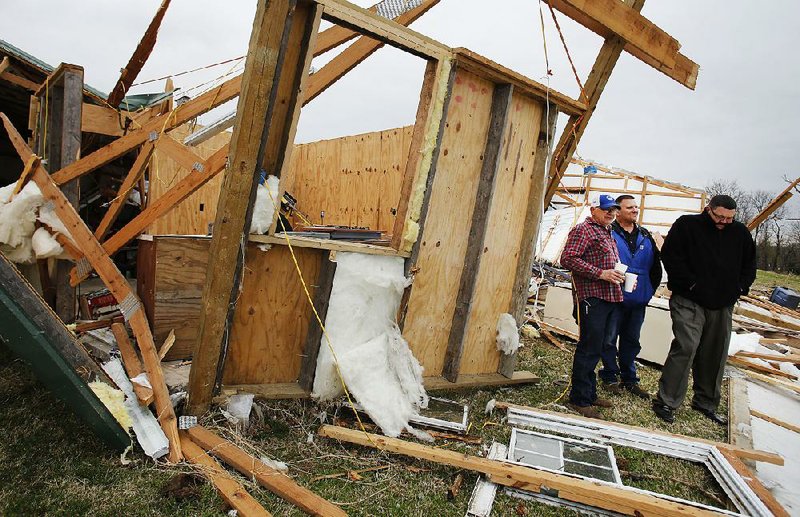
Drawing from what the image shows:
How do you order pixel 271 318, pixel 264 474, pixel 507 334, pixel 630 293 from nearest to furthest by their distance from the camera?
pixel 264 474 < pixel 271 318 < pixel 507 334 < pixel 630 293

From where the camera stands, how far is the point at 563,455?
121 inches

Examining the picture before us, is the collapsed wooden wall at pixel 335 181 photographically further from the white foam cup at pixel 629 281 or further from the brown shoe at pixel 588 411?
the brown shoe at pixel 588 411

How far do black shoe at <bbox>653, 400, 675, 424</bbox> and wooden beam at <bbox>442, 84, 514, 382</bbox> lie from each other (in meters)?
1.93

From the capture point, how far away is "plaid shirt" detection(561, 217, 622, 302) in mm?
3855

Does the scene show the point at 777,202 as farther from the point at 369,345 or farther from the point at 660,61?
the point at 369,345

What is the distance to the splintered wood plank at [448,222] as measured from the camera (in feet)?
12.2

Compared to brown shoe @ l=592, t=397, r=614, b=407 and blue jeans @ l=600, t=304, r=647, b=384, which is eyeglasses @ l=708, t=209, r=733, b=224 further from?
brown shoe @ l=592, t=397, r=614, b=407

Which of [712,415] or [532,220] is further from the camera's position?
[532,220]

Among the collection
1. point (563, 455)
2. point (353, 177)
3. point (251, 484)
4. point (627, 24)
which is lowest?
point (251, 484)

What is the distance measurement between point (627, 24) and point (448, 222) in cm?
252

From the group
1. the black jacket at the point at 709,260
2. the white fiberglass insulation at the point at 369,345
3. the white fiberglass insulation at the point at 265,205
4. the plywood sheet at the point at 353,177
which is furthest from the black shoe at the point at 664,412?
the plywood sheet at the point at 353,177

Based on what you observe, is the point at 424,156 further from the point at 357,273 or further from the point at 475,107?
the point at 357,273

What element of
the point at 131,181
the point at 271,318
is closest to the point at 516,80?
the point at 271,318

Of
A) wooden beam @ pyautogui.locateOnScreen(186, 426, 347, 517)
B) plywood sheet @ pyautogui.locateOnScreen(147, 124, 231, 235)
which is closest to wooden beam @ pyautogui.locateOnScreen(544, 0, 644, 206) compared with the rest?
wooden beam @ pyautogui.locateOnScreen(186, 426, 347, 517)
